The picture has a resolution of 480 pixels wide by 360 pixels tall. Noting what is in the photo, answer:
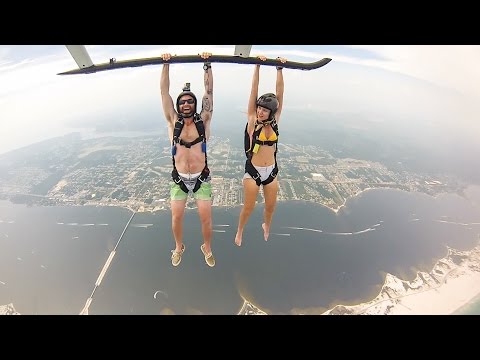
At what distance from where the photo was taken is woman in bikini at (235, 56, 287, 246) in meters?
3.22

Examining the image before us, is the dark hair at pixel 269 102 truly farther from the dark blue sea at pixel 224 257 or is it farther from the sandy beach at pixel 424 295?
the dark blue sea at pixel 224 257

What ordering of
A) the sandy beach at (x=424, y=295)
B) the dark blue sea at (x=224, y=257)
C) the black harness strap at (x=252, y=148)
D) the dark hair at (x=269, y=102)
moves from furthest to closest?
the dark blue sea at (x=224, y=257) < the sandy beach at (x=424, y=295) < the black harness strap at (x=252, y=148) < the dark hair at (x=269, y=102)

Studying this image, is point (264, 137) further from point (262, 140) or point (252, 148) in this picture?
point (252, 148)

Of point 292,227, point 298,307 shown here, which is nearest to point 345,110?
point 292,227

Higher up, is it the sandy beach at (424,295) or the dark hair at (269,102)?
the dark hair at (269,102)

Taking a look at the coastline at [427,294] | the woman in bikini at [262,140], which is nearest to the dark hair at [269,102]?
the woman in bikini at [262,140]

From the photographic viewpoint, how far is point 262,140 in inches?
136

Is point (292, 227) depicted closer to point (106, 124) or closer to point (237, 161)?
point (237, 161)

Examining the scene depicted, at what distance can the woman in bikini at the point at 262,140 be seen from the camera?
3.22 meters

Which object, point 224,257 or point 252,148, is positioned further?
point 224,257

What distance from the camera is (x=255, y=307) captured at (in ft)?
57.9

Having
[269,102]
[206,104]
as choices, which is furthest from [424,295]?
[206,104]

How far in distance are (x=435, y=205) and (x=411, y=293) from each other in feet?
67.0

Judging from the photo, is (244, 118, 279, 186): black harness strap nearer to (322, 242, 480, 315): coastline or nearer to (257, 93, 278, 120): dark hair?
(257, 93, 278, 120): dark hair
